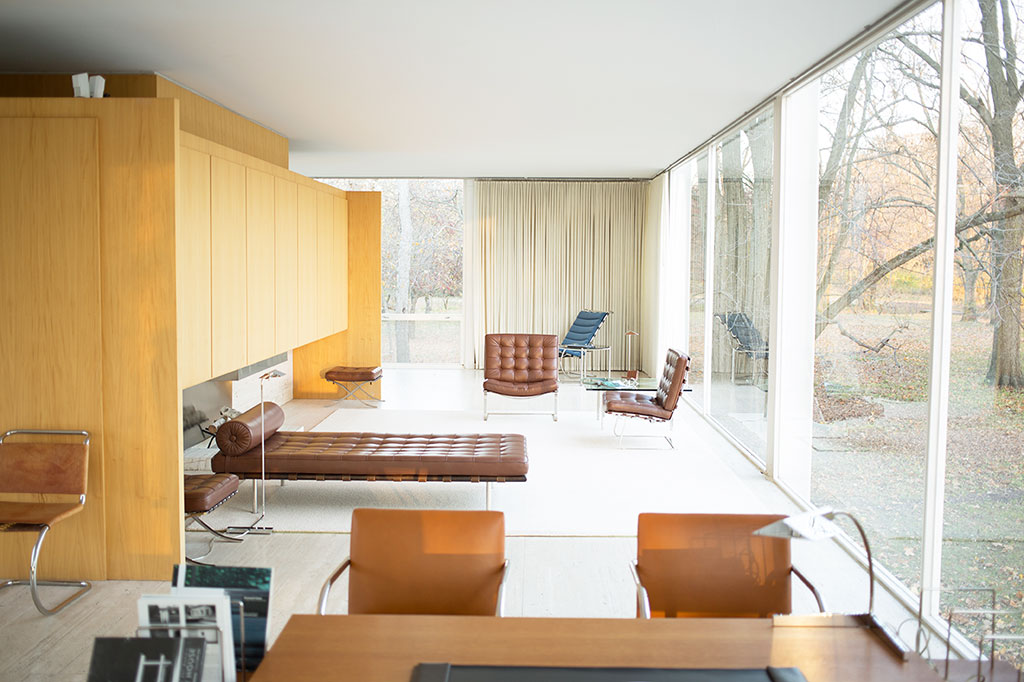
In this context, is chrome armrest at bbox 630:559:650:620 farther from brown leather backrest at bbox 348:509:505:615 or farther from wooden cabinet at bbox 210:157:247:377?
wooden cabinet at bbox 210:157:247:377

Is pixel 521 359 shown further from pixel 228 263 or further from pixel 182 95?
pixel 182 95

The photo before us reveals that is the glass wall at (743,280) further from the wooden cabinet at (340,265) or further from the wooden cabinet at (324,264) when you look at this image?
the wooden cabinet at (340,265)

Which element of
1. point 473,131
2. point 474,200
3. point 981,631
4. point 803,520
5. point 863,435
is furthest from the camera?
point 474,200

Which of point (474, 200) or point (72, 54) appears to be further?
point (474, 200)

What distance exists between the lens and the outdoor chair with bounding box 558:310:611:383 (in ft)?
36.7

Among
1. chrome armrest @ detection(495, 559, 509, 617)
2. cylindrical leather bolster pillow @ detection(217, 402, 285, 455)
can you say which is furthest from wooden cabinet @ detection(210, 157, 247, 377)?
chrome armrest @ detection(495, 559, 509, 617)

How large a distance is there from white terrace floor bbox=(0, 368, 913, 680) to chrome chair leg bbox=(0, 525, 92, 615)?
0.17ft

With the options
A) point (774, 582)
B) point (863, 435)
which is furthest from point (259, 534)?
point (863, 435)

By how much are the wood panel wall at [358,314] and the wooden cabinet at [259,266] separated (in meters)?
2.77

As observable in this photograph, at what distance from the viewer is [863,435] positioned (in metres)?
4.32

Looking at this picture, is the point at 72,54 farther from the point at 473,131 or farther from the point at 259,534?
the point at 473,131

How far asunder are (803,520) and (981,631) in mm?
1749

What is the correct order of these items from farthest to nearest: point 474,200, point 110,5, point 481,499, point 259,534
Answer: point 474,200 → point 481,499 → point 259,534 → point 110,5

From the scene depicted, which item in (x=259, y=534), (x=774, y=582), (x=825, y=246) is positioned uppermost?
(x=825, y=246)
